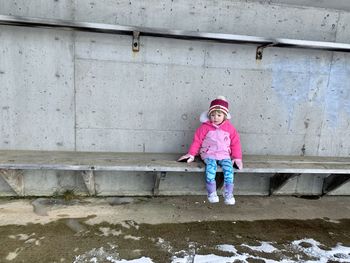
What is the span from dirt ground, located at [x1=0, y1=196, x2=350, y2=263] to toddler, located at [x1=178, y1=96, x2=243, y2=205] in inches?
14.0

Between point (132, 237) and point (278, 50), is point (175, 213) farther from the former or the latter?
point (278, 50)

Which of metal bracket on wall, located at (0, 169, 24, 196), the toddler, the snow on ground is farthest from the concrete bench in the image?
the snow on ground

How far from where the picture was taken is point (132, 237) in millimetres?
2621

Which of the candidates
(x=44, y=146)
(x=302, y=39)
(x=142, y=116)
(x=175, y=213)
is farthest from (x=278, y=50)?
(x=44, y=146)

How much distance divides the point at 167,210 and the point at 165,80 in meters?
1.39

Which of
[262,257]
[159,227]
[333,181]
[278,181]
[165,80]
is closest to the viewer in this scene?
[262,257]

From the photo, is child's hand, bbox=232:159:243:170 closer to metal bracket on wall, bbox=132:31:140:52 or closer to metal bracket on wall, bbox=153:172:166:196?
metal bracket on wall, bbox=153:172:166:196

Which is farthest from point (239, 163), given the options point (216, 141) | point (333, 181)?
point (333, 181)

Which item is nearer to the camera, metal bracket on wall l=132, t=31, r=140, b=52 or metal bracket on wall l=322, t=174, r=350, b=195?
metal bracket on wall l=132, t=31, r=140, b=52

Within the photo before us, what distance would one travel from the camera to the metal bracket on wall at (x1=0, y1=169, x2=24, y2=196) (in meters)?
2.87

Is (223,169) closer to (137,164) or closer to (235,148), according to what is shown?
(235,148)

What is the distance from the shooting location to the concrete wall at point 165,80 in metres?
2.98

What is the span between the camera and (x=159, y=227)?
2.81 m

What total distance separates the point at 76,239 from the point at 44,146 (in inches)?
43.6
